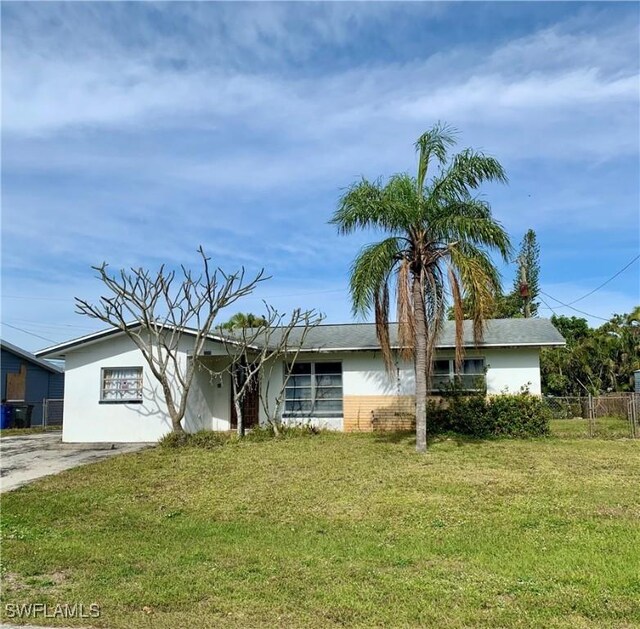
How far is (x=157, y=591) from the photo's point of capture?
5.52 meters

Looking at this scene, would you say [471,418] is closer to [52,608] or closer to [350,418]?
[350,418]

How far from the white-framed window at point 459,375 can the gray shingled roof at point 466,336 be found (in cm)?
60

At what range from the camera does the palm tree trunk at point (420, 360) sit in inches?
538

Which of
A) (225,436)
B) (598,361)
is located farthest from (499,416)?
(598,361)

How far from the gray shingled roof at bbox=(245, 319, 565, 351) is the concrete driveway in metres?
6.21

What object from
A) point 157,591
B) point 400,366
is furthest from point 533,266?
point 157,591

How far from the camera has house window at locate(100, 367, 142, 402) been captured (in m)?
18.9

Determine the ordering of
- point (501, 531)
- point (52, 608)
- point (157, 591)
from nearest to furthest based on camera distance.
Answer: point (52, 608)
point (157, 591)
point (501, 531)

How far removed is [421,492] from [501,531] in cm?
234

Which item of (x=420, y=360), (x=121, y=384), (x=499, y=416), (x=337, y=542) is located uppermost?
(x=420, y=360)

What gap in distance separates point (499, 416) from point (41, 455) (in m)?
11.6

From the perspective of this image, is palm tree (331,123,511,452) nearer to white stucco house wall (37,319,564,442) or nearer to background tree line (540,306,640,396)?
white stucco house wall (37,319,564,442)

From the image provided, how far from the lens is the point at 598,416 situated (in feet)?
75.6

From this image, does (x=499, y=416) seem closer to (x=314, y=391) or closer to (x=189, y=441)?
(x=314, y=391)
